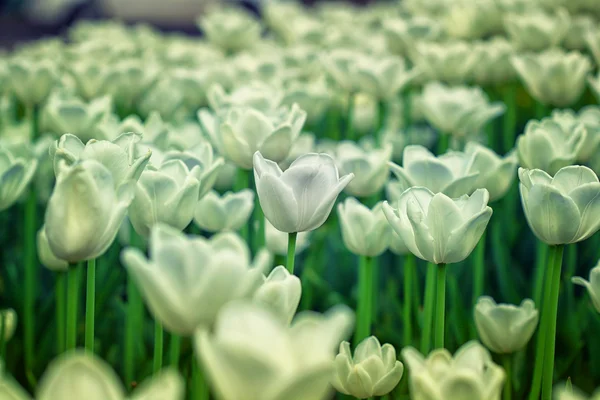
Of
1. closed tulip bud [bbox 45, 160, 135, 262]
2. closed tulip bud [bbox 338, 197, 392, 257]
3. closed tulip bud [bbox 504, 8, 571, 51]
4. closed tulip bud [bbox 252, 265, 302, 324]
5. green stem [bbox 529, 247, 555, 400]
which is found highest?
closed tulip bud [bbox 45, 160, 135, 262]

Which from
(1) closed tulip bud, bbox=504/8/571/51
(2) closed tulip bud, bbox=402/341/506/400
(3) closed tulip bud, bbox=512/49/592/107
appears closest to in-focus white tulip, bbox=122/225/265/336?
(2) closed tulip bud, bbox=402/341/506/400

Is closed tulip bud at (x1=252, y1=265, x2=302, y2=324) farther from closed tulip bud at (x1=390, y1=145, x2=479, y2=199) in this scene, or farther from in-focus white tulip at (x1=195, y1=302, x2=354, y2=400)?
closed tulip bud at (x1=390, y1=145, x2=479, y2=199)

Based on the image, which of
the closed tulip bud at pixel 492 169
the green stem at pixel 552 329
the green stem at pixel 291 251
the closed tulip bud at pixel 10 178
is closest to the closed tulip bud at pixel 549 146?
the closed tulip bud at pixel 492 169

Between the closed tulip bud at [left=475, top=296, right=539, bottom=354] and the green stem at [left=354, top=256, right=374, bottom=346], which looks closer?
the closed tulip bud at [left=475, top=296, right=539, bottom=354]

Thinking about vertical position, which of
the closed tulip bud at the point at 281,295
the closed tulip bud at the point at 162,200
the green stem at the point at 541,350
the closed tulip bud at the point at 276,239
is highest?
the closed tulip bud at the point at 162,200

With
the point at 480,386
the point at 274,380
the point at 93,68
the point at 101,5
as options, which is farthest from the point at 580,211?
the point at 101,5

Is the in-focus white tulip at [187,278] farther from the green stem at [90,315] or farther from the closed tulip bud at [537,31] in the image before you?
the closed tulip bud at [537,31]

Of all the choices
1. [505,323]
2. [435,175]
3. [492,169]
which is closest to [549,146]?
[492,169]
